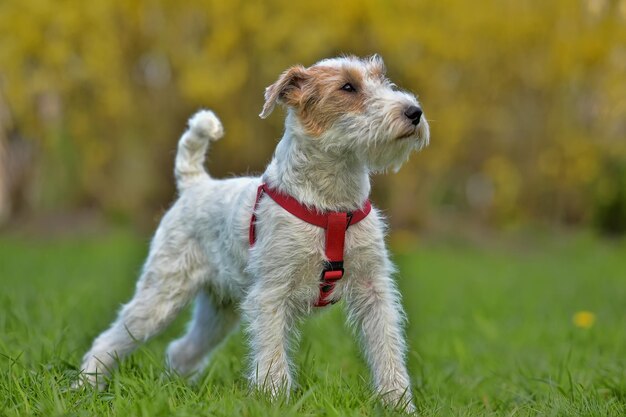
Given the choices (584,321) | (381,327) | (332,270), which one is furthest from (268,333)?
(584,321)

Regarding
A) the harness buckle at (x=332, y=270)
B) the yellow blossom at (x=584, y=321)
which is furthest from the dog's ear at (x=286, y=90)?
the yellow blossom at (x=584, y=321)

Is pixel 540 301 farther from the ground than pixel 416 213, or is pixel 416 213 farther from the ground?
pixel 540 301

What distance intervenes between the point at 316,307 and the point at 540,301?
5417 millimetres

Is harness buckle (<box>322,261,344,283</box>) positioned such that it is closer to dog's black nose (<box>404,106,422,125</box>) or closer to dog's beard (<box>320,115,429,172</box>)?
dog's beard (<box>320,115,429,172</box>)

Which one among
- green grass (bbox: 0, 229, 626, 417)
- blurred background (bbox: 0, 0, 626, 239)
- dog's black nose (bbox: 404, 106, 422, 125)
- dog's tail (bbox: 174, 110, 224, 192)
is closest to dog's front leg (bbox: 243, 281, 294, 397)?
green grass (bbox: 0, 229, 626, 417)

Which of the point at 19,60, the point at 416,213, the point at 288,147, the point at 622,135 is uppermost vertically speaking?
the point at 288,147

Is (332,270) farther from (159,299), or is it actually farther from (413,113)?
(159,299)

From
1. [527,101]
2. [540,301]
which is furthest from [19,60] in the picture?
[527,101]

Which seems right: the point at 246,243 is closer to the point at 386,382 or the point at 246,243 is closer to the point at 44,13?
the point at 386,382

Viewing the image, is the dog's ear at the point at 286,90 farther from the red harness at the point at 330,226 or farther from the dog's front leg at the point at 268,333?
the dog's front leg at the point at 268,333

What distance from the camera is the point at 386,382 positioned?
3.78 m

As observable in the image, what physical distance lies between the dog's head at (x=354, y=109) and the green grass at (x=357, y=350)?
1.05 m

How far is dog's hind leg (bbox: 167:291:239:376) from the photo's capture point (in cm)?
473

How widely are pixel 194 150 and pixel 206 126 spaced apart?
0.20 meters
